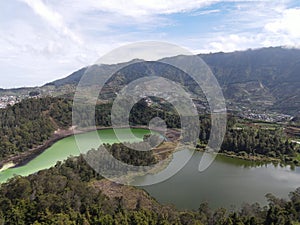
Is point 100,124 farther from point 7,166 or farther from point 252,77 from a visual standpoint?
point 252,77

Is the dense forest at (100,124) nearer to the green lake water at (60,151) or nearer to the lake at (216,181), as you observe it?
the green lake water at (60,151)

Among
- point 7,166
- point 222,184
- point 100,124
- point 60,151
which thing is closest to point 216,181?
point 222,184

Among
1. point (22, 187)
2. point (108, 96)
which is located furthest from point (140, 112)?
point (22, 187)

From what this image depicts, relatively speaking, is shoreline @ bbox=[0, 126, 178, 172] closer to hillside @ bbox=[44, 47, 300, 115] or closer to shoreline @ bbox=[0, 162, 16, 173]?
shoreline @ bbox=[0, 162, 16, 173]

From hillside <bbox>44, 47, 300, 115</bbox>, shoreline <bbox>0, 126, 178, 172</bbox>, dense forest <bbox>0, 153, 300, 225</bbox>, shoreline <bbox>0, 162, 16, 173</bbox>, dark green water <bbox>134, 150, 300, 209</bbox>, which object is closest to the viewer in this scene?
dense forest <bbox>0, 153, 300, 225</bbox>

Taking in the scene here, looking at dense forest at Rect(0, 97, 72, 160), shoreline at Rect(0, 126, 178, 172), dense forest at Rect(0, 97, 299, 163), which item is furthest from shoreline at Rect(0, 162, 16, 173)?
dense forest at Rect(0, 97, 299, 163)

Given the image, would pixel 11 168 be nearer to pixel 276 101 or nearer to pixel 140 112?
pixel 140 112

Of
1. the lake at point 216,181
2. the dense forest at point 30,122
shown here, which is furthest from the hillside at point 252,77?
the lake at point 216,181
